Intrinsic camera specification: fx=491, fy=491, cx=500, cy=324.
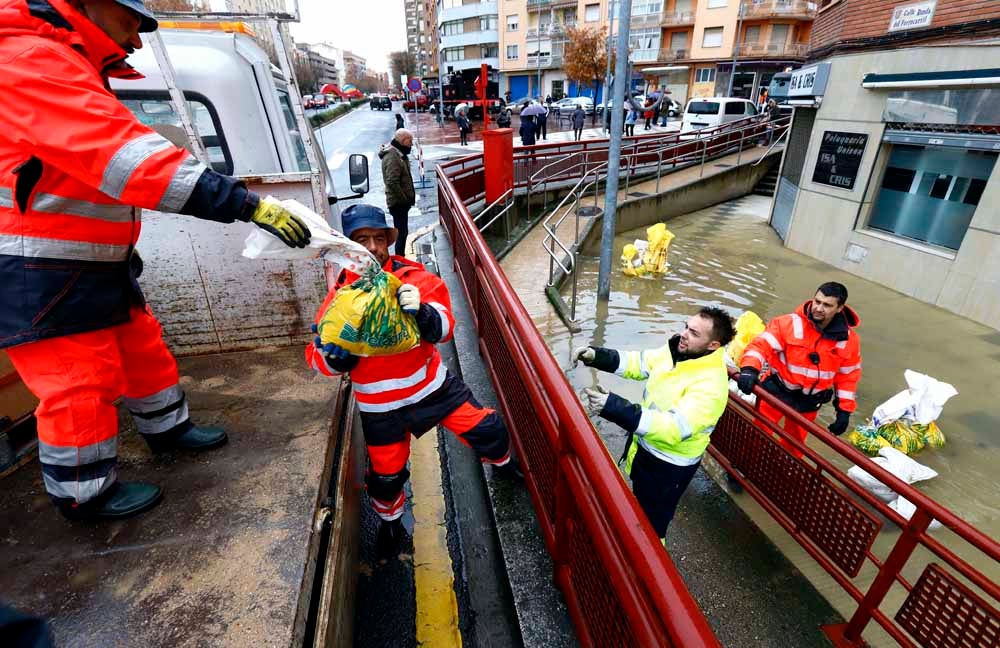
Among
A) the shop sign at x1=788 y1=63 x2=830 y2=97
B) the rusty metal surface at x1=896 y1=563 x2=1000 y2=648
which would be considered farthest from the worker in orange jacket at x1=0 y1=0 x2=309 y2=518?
the shop sign at x1=788 y1=63 x2=830 y2=97

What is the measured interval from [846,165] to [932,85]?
1.73m

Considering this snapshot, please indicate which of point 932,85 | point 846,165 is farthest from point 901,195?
point 932,85

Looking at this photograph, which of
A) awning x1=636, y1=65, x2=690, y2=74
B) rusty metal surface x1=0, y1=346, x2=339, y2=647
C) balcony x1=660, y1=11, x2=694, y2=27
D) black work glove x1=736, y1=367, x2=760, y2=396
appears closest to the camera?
rusty metal surface x1=0, y1=346, x2=339, y2=647

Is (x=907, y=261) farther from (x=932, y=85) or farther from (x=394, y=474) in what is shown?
(x=394, y=474)

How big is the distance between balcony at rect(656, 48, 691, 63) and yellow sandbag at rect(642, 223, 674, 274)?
132 ft

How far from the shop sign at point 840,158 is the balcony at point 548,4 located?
47405 mm

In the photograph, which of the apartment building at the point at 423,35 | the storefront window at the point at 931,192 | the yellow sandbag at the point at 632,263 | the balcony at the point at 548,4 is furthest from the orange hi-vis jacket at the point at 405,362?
the apartment building at the point at 423,35

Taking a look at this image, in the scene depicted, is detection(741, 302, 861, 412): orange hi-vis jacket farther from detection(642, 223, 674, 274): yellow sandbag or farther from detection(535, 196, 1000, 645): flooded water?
detection(642, 223, 674, 274): yellow sandbag

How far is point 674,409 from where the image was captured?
2.18m

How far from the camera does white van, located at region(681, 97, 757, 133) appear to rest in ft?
68.5

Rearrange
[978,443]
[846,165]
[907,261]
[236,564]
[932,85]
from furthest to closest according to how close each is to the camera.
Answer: [846,165] → [907,261] → [932,85] → [978,443] → [236,564]

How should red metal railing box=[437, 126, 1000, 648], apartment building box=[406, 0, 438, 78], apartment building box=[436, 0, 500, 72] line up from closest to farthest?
1. red metal railing box=[437, 126, 1000, 648]
2. apartment building box=[436, 0, 500, 72]
3. apartment building box=[406, 0, 438, 78]

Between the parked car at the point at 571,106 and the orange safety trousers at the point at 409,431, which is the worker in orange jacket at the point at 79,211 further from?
the parked car at the point at 571,106

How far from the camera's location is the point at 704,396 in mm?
2135
